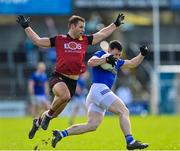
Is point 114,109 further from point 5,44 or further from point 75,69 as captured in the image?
point 5,44

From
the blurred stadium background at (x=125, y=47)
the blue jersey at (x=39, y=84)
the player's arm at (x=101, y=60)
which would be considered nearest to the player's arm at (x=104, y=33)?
the player's arm at (x=101, y=60)

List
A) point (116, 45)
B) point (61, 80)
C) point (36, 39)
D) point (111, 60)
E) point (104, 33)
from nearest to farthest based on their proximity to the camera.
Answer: point (111, 60), point (116, 45), point (36, 39), point (61, 80), point (104, 33)

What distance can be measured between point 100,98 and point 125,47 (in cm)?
3010

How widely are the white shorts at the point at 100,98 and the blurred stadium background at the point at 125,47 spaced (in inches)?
876

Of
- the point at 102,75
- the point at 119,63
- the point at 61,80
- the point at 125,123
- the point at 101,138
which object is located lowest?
the point at 101,138

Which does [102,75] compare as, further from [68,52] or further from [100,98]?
[68,52]

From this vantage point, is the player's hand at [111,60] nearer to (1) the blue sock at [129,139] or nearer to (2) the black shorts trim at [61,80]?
(1) the blue sock at [129,139]

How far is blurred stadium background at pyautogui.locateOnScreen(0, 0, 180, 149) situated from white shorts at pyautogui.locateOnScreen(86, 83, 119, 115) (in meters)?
22.2

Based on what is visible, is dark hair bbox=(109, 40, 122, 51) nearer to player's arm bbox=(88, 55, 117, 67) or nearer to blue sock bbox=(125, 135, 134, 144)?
player's arm bbox=(88, 55, 117, 67)

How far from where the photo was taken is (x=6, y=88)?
141 feet

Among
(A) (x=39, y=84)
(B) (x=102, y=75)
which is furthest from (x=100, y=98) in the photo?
(A) (x=39, y=84)

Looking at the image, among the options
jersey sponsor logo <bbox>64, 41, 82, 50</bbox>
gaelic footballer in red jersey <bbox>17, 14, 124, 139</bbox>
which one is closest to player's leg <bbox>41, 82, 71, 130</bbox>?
gaelic footballer in red jersey <bbox>17, 14, 124, 139</bbox>

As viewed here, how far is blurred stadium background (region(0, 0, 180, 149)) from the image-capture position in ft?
131

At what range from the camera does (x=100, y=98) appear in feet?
50.6
